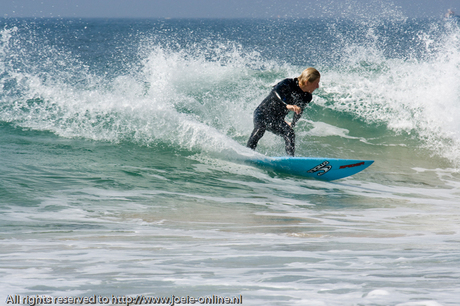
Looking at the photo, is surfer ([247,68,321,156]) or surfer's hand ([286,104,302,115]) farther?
surfer ([247,68,321,156])

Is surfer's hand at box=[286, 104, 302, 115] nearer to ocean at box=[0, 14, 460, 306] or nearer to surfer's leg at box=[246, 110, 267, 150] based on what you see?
surfer's leg at box=[246, 110, 267, 150]

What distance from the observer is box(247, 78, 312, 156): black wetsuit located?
574 cm


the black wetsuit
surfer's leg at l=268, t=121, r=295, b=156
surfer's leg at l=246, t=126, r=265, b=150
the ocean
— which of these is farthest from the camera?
surfer's leg at l=246, t=126, r=265, b=150

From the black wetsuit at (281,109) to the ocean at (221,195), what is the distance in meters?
0.53

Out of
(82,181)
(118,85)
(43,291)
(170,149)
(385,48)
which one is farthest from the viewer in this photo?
(385,48)

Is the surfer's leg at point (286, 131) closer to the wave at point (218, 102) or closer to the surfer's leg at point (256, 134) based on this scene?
the surfer's leg at point (256, 134)

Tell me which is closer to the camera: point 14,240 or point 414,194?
point 14,240

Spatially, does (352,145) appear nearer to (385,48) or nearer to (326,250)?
(326,250)

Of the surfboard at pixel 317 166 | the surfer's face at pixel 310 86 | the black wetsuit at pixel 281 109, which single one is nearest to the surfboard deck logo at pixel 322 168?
the surfboard at pixel 317 166

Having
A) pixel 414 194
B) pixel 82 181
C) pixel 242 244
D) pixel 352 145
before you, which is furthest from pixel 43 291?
pixel 352 145

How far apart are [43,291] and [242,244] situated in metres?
1.52

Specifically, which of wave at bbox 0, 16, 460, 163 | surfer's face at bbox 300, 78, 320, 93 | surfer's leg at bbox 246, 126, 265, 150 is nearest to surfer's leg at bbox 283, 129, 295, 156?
surfer's leg at bbox 246, 126, 265, 150

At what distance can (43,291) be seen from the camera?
7.46ft

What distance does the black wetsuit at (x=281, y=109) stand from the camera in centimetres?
574
